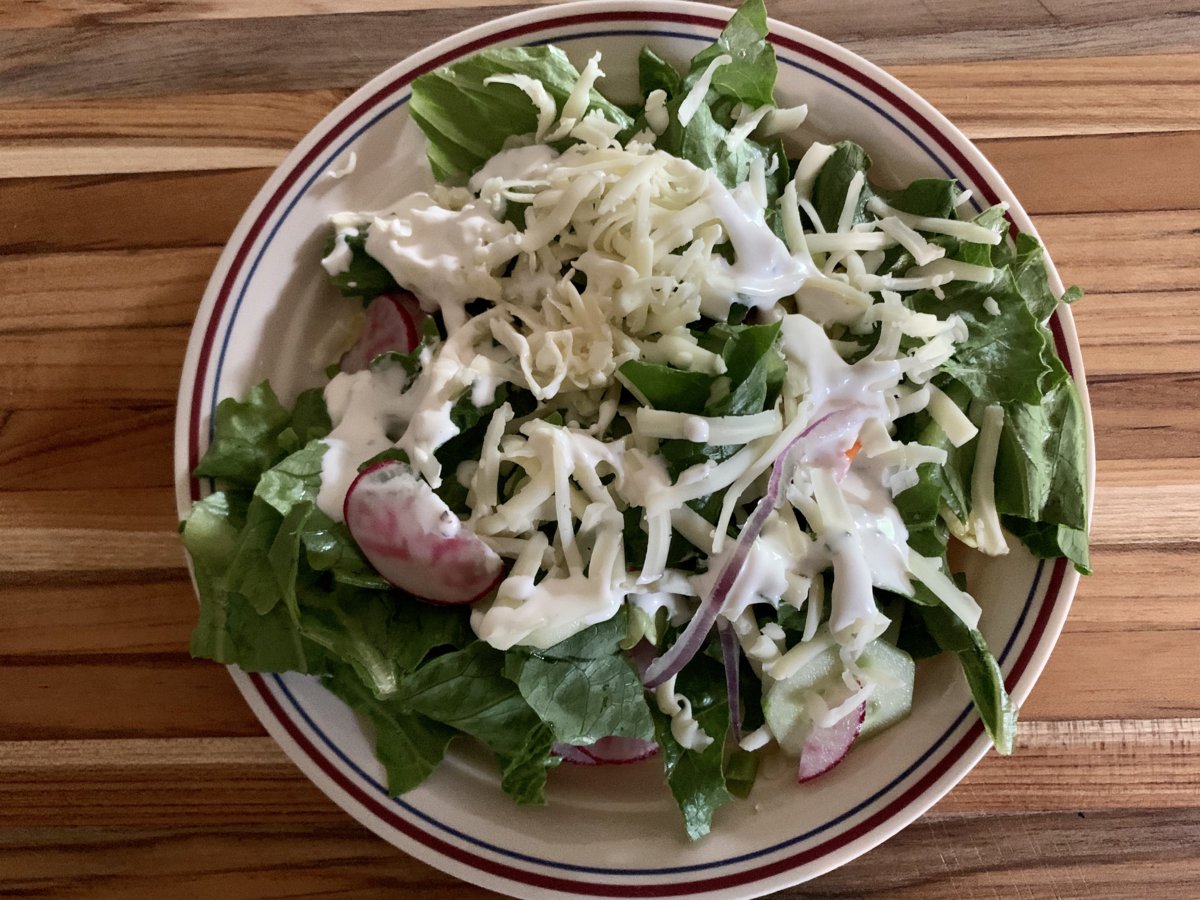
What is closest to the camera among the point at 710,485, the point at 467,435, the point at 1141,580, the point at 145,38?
the point at 710,485

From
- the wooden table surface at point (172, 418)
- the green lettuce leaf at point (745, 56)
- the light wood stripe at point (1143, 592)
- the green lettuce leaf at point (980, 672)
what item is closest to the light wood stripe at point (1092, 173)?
the wooden table surface at point (172, 418)

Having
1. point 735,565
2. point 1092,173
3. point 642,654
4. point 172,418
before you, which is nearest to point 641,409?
point 735,565

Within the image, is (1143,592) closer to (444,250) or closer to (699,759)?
(699,759)

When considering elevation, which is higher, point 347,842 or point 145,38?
point 145,38

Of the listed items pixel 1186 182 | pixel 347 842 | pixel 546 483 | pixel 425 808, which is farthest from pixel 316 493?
pixel 1186 182

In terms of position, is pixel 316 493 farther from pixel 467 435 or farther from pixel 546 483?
pixel 546 483
